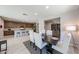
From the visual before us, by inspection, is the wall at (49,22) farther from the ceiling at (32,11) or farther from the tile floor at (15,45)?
the tile floor at (15,45)

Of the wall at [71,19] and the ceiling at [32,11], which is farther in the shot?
the wall at [71,19]

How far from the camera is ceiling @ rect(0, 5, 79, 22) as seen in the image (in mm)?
1974

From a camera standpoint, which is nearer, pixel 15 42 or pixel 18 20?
pixel 18 20

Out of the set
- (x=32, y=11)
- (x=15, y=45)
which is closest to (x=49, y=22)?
(x=32, y=11)

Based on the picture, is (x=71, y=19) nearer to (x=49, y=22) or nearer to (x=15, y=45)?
(x=49, y=22)

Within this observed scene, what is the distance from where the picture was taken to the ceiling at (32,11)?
1974 millimetres

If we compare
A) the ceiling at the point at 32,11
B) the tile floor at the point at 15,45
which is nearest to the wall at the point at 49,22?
the ceiling at the point at 32,11

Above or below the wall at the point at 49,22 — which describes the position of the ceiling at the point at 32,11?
above

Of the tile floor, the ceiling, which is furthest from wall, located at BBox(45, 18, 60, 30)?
the tile floor

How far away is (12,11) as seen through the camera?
6.82 ft

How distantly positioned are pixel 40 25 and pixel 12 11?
0.91m
